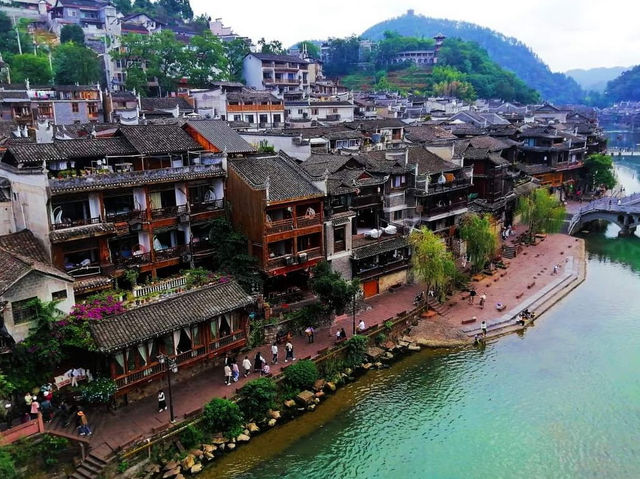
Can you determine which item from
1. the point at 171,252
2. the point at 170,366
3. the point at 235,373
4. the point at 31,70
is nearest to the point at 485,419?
the point at 235,373

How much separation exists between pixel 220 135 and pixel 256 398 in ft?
60.7

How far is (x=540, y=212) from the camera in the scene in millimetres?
53031

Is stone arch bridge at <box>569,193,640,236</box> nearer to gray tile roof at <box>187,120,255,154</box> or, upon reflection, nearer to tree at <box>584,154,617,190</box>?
tree at <box>584,154,617,190</box>

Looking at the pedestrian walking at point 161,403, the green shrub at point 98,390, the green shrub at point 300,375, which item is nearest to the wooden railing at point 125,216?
the green shrub at point 98,390

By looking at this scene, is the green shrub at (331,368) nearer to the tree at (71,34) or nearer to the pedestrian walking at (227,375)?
the pedestrian walking at (227,375)

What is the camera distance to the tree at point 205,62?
8469cm

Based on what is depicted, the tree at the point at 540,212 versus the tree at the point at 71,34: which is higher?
the tree at the point at 71,34

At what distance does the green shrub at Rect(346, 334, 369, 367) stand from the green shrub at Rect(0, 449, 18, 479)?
56.0ft

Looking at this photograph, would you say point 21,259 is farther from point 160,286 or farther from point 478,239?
point 478,239

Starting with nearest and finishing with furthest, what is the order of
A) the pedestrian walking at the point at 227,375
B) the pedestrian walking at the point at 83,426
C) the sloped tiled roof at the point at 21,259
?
the pedestrian walking at the point at 83,426, the sloped tiled roof at the point at 21,259, the pedestrian walking at the point at 227,375

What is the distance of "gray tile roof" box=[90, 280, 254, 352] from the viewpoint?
22.7 meters

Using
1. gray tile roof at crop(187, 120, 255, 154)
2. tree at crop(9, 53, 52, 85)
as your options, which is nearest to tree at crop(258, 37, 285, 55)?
tree at crop(9, 53, 52, 85)

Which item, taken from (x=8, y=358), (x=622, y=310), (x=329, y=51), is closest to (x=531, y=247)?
(x=622, y=310)

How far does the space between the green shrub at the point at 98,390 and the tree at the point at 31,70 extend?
218ft
